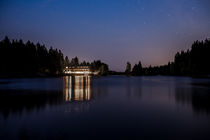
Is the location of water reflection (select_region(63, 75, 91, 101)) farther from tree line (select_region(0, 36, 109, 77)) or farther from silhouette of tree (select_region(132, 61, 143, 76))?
silhouette of tree (select_region(132, 61, 143, 76))

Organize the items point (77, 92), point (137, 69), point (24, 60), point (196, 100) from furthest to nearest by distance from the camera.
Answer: point (137, 69) < point (24, 60) < point (77, 92) < point (196, 100)

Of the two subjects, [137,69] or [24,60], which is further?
[137,69]

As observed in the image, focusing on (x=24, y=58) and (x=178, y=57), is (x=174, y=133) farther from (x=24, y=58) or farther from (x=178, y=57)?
(x=178, y=57)

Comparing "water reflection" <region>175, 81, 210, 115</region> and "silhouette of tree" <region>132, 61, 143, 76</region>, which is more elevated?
"silhouette of tree" <region>132, 61, 143, 76</region>

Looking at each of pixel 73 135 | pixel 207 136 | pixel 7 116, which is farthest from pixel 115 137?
pixel 7 116

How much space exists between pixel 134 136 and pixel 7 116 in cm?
862

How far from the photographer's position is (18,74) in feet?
294

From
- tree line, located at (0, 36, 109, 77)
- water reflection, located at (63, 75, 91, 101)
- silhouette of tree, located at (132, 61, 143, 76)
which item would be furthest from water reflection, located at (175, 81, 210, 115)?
silhouette of tree, located at (132, 61, 143, 76)

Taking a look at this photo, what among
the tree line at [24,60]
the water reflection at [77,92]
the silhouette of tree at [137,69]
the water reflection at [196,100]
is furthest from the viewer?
the silhouette of tree at [137,69]

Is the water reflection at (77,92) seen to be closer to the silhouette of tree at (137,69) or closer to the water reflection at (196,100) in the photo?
the water reflection at (196,100)

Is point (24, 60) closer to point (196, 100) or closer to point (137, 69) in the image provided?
point (196, 100)

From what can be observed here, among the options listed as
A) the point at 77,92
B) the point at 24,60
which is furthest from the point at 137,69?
the point at 77,92

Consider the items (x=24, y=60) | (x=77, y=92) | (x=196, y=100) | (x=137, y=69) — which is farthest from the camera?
(x=137, y=69)

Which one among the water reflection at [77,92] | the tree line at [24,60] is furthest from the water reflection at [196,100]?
the tree line at [24,60]
